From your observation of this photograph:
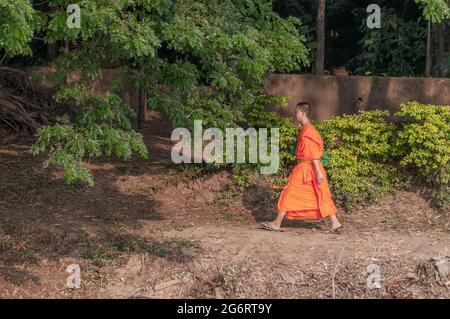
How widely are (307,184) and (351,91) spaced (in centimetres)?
302

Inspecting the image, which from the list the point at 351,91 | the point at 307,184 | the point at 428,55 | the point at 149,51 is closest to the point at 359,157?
the point at 351,91

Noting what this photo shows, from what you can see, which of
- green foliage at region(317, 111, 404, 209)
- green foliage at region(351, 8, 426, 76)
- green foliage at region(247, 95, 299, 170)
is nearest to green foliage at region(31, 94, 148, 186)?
green foliage at region(247, 95, 299, 170)

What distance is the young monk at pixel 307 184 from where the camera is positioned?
9.69 m

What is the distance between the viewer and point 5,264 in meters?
9.05

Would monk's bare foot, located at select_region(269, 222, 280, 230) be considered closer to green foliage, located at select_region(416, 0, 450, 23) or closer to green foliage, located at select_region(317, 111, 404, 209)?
green foliage, located at select_region(317, 111, 404, 209)

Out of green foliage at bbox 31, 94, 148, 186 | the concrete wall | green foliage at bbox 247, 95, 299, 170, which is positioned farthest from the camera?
the concrete wall

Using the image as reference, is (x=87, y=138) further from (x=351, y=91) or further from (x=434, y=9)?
(x=351, y=91)

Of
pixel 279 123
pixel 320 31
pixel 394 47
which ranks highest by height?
pixel 320 31

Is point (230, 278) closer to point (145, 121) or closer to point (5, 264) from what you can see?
point (5, 264)

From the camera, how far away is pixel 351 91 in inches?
486

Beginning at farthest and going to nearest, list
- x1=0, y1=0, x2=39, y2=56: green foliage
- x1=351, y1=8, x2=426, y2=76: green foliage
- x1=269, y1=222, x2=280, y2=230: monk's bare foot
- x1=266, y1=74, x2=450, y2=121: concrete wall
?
x1=351, y1=8, x2=426, y2=76: green foliage → x1=266, y1=74, x2=450, y2=121: concrete wall → x1=269, y1=222, x2=280, y2=230: monk's bare foot → x1=0, y1=0, x2=39, y2=56: green foliage

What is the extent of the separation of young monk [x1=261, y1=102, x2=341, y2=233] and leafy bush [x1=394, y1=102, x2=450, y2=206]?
5.56 ft

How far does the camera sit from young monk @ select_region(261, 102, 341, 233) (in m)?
9.69

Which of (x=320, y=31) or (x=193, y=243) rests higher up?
(x=320, y=31)
